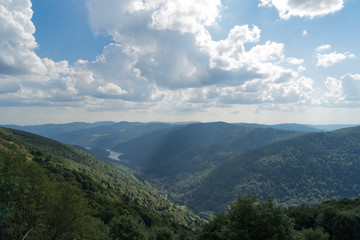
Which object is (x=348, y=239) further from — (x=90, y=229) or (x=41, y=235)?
(x=41, y=235)

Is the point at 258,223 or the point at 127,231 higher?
the point at 258,223

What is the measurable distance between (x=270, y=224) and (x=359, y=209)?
217ft

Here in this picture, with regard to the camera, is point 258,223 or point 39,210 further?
point 258,223

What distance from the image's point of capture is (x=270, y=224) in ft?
81.0

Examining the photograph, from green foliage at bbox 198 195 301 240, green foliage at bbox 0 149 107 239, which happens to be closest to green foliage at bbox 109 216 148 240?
green foliage at bbox 0 149 107 239

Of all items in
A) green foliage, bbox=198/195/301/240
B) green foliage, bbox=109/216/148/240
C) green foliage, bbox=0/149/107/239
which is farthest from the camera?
green foliage, bbox=109/216/148/240

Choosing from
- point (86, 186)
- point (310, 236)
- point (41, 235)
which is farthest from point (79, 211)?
point (86, 186)

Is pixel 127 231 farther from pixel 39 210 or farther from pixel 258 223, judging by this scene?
pixel 258 223

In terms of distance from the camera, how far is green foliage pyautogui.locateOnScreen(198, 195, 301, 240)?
79.5ft

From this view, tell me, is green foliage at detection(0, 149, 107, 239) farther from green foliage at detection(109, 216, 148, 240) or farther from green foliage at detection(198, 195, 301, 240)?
green foliage at detection(198, 195, 301, 240)

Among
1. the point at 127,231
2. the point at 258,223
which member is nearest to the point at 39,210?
the point at 127,231

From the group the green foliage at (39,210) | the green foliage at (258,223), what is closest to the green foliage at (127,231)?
the green foliage at (39,210)

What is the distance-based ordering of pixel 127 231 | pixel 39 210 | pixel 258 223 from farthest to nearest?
pixel 127 231
pixel 258 223
pixel 39 210

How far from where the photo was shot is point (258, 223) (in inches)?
990
